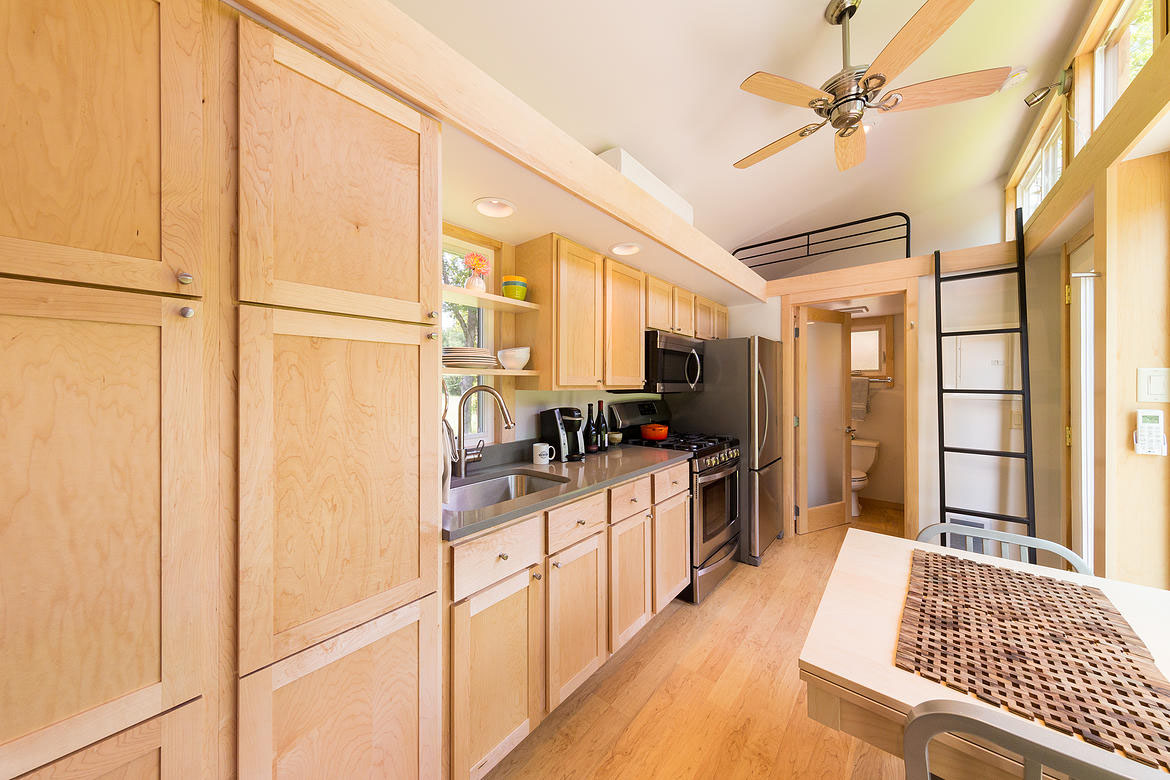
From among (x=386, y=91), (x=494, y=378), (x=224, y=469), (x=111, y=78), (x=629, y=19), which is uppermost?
(x=629, y=19)

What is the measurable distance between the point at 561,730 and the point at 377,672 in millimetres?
1024

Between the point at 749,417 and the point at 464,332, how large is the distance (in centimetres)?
229

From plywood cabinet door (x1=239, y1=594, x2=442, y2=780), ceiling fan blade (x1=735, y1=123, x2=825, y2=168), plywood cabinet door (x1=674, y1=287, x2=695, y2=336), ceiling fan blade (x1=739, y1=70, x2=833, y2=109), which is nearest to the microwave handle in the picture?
plywood cabinet door (x1=674, y1=287, x2=695, y2=336)

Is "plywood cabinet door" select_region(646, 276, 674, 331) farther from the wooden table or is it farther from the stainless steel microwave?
the wooden table

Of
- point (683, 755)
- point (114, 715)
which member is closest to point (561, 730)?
point (683, 755)

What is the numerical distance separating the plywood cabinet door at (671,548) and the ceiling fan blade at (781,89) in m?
2.02

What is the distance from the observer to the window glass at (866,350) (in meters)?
4.43

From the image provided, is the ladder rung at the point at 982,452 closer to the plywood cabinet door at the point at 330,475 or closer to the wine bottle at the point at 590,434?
the wine bottle at the point at 590,434

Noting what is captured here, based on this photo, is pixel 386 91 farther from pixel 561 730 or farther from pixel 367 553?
pixel 561 730

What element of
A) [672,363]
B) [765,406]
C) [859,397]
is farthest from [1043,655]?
[859,397]

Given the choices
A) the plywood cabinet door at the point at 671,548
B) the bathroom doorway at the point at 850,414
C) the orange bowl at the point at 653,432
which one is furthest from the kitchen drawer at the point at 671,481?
the bathroom doorway at the point at 850,414

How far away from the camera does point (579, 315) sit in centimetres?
220

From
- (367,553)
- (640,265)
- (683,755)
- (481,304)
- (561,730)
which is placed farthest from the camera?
(640,265)

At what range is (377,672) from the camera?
1.03m
